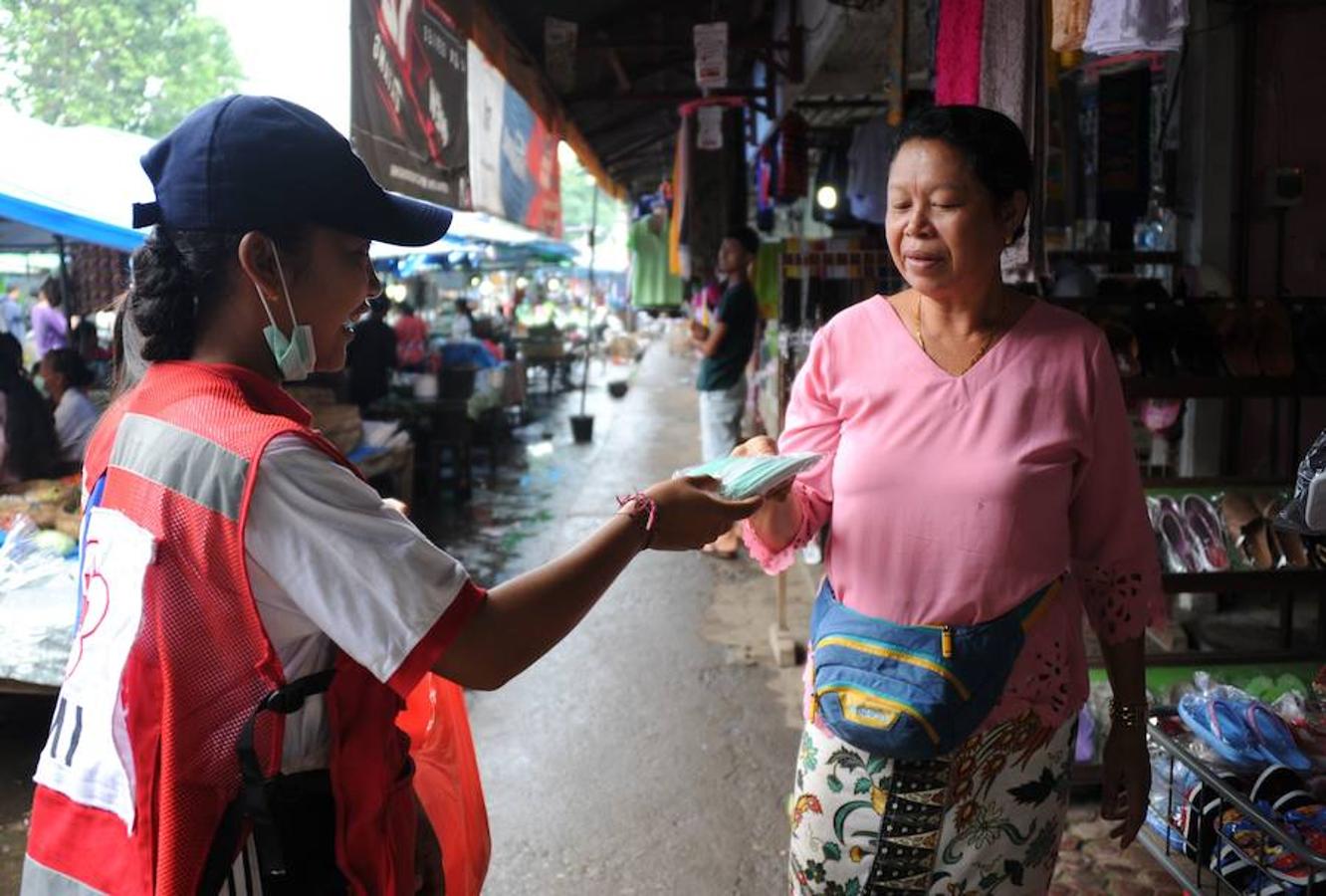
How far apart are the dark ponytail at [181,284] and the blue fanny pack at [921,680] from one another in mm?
1125

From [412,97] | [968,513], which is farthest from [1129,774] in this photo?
[412,97]

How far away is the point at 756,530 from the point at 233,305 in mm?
1017

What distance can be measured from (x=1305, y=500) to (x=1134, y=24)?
1.27 m

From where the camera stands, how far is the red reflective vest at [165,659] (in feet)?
4.06

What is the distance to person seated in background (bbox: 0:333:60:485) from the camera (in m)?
6.47

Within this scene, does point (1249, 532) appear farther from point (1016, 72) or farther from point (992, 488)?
point (992, 488)

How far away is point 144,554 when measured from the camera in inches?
49.1

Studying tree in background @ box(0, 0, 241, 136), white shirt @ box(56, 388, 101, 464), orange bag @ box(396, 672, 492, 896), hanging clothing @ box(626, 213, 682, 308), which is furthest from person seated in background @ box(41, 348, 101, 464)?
tree in background @ box(0, 0, 241, 136)

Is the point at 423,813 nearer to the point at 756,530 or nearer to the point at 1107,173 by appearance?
the point at 756,530

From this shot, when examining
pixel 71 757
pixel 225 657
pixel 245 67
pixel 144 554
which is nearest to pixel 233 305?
pixel 144 554

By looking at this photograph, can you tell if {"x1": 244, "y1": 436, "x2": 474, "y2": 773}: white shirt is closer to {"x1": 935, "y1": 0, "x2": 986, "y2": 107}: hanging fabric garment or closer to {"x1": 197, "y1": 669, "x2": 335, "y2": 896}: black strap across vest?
{"x1": 197, "y1": 669, "x2": 335, "y2": 896}: black strap across vest

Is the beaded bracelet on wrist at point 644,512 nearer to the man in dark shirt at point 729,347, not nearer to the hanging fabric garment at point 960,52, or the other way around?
the hanging fabric garment at point 960,52

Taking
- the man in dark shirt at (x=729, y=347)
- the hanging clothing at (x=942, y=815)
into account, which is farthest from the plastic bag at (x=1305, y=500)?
the man in dark shirt at (x=729, y=347)

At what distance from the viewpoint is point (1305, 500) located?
6.64 ft
